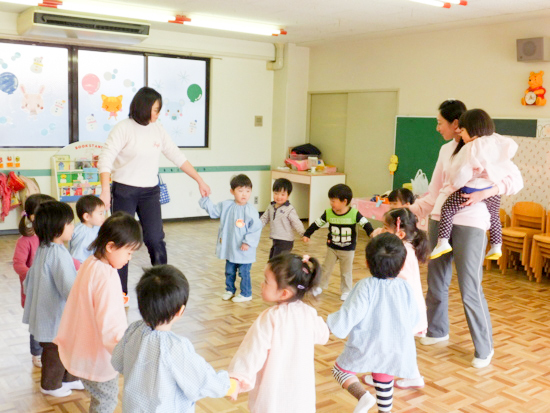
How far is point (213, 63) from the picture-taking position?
836 cm

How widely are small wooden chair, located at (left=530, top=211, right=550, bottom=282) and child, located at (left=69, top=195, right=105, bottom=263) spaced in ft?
12.9

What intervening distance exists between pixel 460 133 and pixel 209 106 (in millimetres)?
5536

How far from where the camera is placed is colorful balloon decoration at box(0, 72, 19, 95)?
6906 millimetres

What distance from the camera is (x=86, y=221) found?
3.43m

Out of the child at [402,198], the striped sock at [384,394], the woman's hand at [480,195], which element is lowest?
the striped sock at [384,394]

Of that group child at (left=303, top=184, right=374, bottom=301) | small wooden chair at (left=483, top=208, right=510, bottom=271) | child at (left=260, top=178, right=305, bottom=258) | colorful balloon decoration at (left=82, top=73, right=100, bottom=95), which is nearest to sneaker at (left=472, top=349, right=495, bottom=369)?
child at (left=303, top=184, right=374, bottom=301)

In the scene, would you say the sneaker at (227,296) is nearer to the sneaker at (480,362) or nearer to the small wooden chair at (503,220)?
the sneaker at (480,362)

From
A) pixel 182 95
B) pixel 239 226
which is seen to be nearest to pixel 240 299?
pixel 239 226

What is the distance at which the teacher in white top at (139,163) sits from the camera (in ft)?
12.8

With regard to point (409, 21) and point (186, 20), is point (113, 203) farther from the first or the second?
point (409, 21)

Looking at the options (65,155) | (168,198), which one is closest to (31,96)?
(65,155)

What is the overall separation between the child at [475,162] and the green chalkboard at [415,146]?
12.7 feet

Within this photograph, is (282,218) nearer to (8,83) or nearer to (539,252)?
(539,252)

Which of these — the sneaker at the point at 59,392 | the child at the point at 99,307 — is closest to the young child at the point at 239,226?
the sneaker at the point at 59,392
